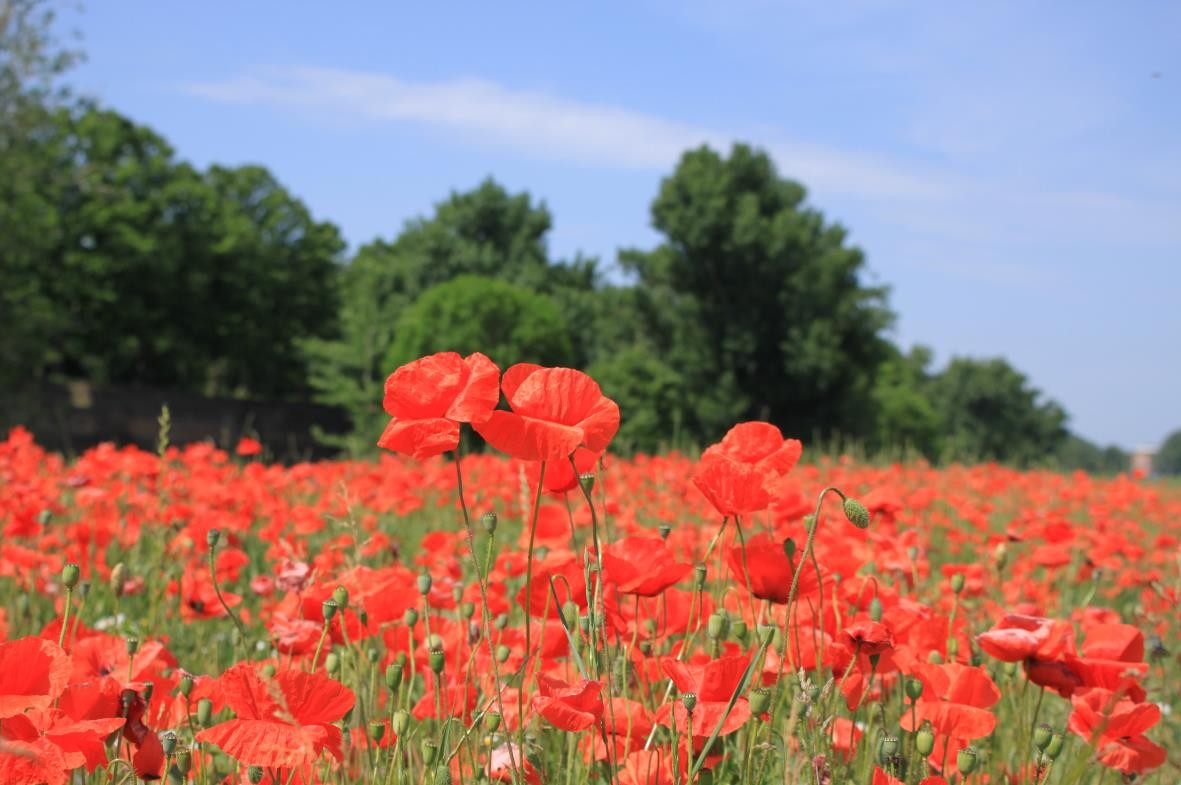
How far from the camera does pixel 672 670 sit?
4.41ft

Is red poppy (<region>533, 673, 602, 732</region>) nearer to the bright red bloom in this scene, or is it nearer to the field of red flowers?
the field of red flowers

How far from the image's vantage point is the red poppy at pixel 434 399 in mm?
1259

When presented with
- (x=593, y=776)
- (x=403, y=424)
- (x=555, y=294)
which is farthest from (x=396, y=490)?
(x=555, y=294)

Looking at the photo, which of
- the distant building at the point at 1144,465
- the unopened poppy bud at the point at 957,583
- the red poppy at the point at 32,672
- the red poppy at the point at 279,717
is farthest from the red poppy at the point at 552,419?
the distant building at the point at 1144,465

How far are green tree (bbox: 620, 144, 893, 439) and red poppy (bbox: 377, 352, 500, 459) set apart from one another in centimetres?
2713

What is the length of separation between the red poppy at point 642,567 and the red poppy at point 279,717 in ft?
1.32

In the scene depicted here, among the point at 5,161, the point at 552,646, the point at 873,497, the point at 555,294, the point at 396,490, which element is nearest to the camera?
the point at 552,646

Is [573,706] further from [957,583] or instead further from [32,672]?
[957,583]

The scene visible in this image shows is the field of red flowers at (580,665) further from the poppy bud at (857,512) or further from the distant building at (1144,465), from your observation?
A: the distant building at (1144,465)

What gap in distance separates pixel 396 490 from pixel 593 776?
9.41ft

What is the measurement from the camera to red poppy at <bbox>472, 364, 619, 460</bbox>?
1246 millimetres

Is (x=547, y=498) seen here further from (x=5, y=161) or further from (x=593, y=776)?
(x=5, y=161)

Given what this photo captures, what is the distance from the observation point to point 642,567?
149cm

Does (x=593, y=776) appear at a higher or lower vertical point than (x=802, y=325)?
lower
